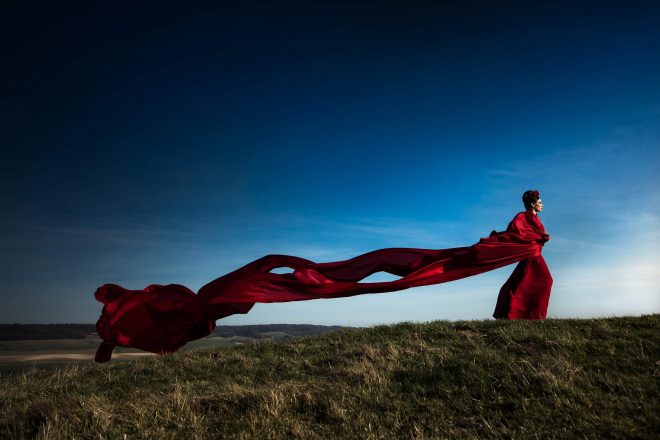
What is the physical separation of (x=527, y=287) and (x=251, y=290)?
22.7ft

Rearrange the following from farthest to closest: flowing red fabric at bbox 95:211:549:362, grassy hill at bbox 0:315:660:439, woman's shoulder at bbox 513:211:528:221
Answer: woman's shoulder at bbox 513:211:528:221, flowing red fabric at bbox 95:211:549:362, grassy hill at bbox 0:315:660:439

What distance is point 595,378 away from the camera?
6645 mm

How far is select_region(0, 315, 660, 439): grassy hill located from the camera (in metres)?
5.66

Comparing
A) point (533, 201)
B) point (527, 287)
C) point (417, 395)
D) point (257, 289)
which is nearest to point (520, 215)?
point (533, 201)

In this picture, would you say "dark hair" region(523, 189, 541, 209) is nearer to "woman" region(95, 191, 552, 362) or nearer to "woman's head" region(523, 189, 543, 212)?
"woman's head" region(523, 189, 543, 212)

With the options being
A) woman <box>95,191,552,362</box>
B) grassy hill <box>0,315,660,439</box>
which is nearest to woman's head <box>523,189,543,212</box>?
woman <box>95,191,552,362</box>

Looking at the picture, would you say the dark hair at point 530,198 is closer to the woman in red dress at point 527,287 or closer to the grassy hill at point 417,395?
the woman in red dress at point 527,287

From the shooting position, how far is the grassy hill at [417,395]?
5.66 m

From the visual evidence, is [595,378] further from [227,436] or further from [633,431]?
[227,436]

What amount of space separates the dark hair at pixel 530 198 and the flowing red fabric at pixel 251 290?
206 cm

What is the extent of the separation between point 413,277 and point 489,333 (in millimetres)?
2159

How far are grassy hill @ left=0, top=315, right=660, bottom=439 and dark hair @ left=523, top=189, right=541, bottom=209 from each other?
10.4 ft

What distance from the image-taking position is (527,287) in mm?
11172

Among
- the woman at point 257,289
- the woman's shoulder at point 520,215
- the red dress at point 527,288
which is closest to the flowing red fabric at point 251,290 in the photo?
the woman at point 257,289
